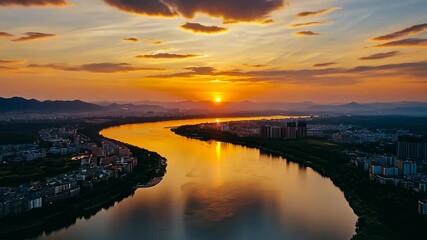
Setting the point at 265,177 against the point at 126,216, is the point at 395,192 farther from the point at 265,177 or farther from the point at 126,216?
the point at 126,216

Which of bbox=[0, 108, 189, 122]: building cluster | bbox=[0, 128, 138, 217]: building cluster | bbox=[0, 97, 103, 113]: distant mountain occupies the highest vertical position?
bbox=[0, 97, 103, 113]: distant mountain

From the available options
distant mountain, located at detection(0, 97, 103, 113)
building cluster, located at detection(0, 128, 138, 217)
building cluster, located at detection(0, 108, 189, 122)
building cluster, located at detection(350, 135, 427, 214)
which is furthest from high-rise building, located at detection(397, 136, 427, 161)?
distant mountain, located at detection(0, 97, 103, 113)

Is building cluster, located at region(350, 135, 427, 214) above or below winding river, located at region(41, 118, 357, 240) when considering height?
above

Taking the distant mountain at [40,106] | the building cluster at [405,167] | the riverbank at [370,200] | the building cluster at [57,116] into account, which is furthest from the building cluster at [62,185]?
the distant mountain at [40,106]

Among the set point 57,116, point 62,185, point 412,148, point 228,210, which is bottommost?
point 228,210

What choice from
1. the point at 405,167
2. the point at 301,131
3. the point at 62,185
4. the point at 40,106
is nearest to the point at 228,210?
the point at 62,185

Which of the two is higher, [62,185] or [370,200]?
[62,185]

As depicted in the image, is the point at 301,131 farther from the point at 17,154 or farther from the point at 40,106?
the point at 40,106

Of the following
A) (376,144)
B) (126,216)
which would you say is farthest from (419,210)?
(376,144)

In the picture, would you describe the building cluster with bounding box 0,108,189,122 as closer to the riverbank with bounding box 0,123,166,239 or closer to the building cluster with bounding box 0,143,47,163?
the building cluster with bounding box 0,143,47,163
